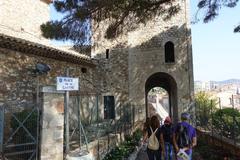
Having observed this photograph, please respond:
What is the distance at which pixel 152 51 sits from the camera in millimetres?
15469

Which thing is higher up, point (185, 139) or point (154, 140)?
point (185, 139)

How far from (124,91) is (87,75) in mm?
2479

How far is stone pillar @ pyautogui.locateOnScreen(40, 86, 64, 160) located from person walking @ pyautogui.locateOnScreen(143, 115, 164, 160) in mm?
2071

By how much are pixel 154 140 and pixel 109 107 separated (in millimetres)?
9423

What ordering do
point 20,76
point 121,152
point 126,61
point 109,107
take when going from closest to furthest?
point 121,152, point 20,76, point 109,107, point 126,61

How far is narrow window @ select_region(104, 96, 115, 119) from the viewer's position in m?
15.2

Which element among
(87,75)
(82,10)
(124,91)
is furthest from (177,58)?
(82,10)

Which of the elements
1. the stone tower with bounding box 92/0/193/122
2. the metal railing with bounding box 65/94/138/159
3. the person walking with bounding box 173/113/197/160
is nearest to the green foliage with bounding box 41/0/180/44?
the metal railing with bounding box 65/94/138/159

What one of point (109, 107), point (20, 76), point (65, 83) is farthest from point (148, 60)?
point (65, 83)

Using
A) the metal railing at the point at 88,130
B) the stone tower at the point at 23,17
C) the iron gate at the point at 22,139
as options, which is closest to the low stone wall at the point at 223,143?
the metal railing at the point at 88,130

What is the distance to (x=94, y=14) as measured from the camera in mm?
7590

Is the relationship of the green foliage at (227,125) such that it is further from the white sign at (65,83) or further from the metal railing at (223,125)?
the white sign at (65,83)

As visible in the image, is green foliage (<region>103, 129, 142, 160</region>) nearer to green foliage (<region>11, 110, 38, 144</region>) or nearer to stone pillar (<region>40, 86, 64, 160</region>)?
stone pillar (<region>40, 86, 64, 160</region>)

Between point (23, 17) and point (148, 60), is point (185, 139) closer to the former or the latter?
point (148, 60)
